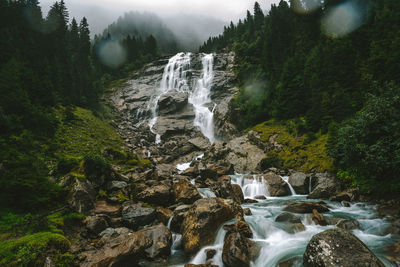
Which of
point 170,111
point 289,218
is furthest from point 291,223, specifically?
point 170,111

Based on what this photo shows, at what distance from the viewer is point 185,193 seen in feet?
47.1

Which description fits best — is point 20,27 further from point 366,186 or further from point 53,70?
point 366,186

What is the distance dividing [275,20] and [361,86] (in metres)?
39.6

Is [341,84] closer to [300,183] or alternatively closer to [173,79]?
Result: [300,183]

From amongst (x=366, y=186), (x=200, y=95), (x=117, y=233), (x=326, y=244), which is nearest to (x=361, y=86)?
(x=366, y=186)

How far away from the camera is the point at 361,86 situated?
867 inches

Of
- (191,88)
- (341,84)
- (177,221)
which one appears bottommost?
(177,221)

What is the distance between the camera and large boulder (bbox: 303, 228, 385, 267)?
18.9 feet

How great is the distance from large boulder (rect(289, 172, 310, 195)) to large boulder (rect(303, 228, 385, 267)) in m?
12.1

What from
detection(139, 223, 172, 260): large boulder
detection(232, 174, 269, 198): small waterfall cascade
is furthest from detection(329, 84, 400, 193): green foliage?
detection(139, 223, 172, 260): large boulder

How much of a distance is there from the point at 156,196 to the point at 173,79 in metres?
59.2

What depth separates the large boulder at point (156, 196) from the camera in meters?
13.8

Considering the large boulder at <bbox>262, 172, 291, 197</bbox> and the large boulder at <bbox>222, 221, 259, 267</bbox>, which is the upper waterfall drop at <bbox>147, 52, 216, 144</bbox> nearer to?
the large boulder at <bbox>262, 172, 291, 197</bbox>

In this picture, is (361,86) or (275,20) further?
(275,20)
